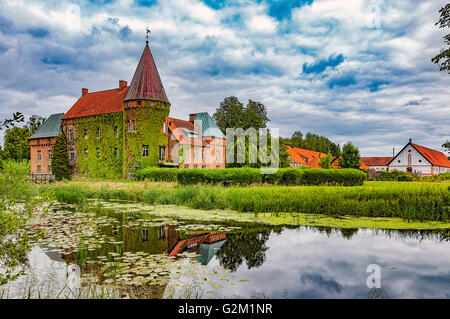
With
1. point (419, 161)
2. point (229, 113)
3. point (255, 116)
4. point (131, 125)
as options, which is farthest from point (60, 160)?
point (419, 161)

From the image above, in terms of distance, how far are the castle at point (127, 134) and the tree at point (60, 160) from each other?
797 mm

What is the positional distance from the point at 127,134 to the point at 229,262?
101 feet

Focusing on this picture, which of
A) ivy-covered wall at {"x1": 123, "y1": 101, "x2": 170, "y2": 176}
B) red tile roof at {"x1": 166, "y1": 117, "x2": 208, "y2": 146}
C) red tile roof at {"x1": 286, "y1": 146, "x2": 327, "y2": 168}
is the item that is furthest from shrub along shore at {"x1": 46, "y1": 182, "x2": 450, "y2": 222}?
red tile roof at {"x1": 286, "y1": 146, "x2": 327, "y2": 168}

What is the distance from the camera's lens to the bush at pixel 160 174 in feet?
85.9

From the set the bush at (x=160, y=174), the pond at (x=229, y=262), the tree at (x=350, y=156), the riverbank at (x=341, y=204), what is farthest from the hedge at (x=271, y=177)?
the tree at (x=350, y=156)

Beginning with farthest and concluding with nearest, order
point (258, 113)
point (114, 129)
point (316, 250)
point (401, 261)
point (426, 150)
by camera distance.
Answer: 1. point (426, 150)
2. point (258, 113)
3. point (114, 129)
4. point (316, 250)
5. point (401, 261)

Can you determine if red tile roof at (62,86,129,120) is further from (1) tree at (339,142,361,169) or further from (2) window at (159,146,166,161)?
(1) tree at (339,142,361,169)

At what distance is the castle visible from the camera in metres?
34.2

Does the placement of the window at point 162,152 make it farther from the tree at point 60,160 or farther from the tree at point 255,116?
the tree at point 255,116

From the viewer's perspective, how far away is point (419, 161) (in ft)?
184
